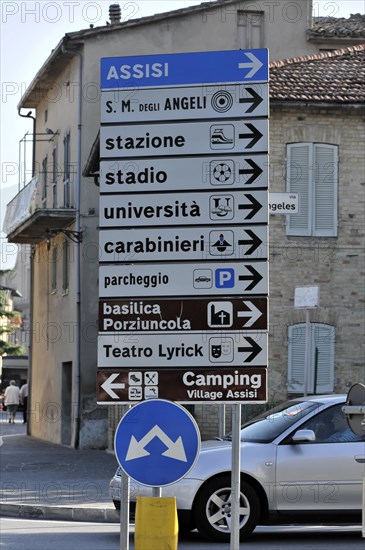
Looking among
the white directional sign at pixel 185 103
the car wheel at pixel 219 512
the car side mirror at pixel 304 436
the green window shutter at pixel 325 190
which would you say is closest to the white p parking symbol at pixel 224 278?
the white directional sign at pixel 185 103

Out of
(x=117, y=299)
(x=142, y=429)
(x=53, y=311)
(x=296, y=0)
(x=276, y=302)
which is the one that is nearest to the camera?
(x=142, y=429)

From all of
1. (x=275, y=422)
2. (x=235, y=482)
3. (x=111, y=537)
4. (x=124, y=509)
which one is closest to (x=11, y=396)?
(x=111, y=537)

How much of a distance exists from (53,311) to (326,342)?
1206cm

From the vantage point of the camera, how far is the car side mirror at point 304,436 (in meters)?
13.9

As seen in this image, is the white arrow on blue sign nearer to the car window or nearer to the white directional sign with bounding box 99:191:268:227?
the white directional sign with bounding box 99:191:268:227

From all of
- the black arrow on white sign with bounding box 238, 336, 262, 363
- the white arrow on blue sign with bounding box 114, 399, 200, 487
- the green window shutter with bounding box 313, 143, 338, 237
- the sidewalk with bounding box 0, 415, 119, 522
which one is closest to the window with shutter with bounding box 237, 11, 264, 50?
the green window shutter with bounding box 313, 143, 338, 237

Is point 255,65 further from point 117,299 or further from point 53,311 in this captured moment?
point 53,311

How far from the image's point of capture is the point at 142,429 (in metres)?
8.35

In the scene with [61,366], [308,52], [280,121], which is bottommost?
[61,366]

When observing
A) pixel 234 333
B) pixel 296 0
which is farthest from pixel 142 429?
pixel 296 0

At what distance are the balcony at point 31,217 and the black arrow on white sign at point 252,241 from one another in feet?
82.3

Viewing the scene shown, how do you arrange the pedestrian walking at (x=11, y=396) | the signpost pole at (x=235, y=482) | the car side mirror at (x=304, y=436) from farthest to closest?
1. the pedestrian walking at (x=11, y=396)
2. the car side mirror at (x=304, y=436)
3. the signpost pole at (x=235, y=482)

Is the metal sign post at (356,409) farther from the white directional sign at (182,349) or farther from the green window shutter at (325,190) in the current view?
the green window shutter at (325,190)

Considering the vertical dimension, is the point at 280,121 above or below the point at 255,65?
above
